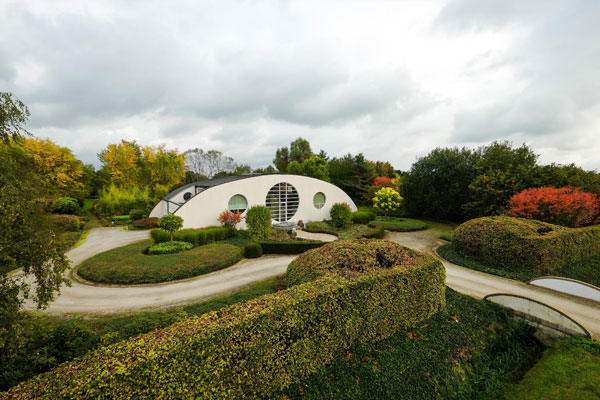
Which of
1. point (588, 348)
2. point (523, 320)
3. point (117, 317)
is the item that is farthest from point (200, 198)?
point (588, 348)

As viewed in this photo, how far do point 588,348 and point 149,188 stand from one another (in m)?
41.6

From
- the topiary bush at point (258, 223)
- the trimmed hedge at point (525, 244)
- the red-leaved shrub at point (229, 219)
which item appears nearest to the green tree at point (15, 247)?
the topiary bush at point (258, 223)

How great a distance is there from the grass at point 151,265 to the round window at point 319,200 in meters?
12.0

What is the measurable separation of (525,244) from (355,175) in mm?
26320

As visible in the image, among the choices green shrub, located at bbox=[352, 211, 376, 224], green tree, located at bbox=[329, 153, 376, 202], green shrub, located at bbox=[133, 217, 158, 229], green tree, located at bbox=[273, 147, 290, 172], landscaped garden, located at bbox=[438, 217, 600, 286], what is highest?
green tree, located at bbox=[273, 147, 290, 172]

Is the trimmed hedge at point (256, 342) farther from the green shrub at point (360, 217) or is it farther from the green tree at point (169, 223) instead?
the green shrub at point (360, 217)

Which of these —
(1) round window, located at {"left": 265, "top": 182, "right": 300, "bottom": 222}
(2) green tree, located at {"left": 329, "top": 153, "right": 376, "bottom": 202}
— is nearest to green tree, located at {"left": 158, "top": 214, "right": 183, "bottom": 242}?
(1) round window, located at {"left": 265, "top": 182, "right": 300, "bottom": 222}

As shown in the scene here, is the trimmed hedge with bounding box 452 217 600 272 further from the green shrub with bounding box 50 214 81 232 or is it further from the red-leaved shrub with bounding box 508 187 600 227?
the green shrub with bounding box 50 214 81 232

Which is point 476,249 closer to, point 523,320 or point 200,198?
point 523,320

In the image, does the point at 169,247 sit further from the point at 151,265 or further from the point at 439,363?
the point at 439,363

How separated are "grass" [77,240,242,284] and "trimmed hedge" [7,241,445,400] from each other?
6.40 meters

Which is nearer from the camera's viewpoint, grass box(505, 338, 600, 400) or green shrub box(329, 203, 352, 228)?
grass box(505, 338, 600, 400)

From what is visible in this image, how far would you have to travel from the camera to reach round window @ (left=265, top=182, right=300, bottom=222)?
70.6 feet

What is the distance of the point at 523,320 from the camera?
7.43 m
